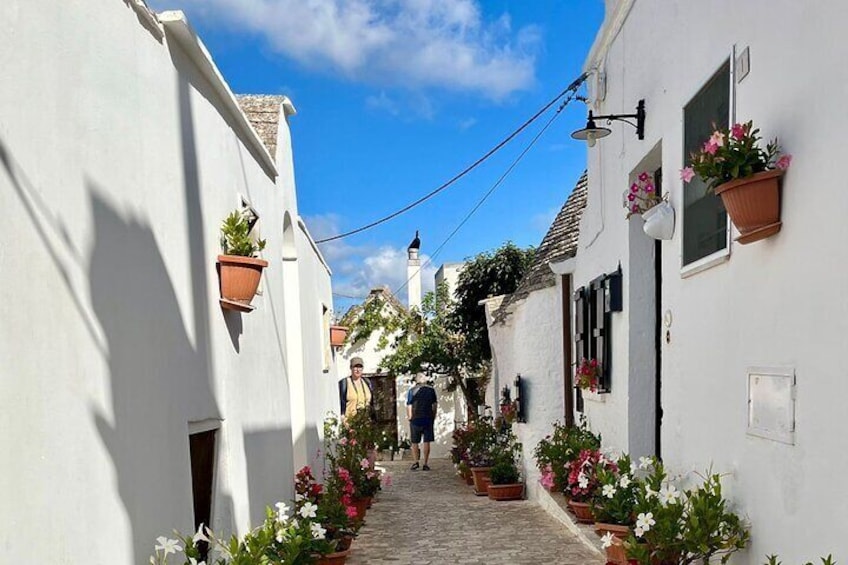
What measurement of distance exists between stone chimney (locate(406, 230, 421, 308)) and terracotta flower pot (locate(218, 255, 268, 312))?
1401 cm

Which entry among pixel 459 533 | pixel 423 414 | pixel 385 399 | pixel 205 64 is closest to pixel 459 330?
pixel 385 399

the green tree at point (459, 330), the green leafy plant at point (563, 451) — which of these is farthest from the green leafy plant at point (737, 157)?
the green tree at point (459, 330)

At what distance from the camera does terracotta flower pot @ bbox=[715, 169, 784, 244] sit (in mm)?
2975

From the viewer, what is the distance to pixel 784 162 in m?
2.90

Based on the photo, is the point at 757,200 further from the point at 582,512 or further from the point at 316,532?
the point at 582,512

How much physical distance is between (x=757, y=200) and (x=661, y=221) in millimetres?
1776

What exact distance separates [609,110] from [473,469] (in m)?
5.80

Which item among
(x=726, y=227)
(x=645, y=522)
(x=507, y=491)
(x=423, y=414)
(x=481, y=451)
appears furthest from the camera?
(x=423, y=414)

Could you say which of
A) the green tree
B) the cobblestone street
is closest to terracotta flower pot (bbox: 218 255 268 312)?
the cobblestone street

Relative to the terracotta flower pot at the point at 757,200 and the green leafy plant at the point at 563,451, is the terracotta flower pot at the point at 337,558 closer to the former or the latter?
the green leafy plant at the point at 563,451

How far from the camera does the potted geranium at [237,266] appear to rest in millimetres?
4352

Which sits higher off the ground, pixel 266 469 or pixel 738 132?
pixel 738 132

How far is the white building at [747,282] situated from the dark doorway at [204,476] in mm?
2906

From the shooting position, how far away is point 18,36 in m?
2.21
